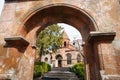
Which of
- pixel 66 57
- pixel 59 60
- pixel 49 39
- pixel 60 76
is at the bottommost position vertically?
pixel 60 76

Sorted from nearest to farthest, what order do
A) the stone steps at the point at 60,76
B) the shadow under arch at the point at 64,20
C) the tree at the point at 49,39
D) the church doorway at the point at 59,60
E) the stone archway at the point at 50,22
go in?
1. the stone archway at the point at 50,22
2. the shadow under arch at the point at 64,20
3. the stone steps at the point at 60,76
4. the tree at the point at 49,39
5. the church doorway at the point at 59,60

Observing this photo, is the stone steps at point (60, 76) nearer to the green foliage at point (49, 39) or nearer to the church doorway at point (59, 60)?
the green foliage at point (49, 39)

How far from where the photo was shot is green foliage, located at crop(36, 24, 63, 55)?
21.5 m

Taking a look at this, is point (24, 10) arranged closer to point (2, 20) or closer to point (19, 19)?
point (19, 19)

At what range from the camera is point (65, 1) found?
4.78m

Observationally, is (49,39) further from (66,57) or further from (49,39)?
(66,57)

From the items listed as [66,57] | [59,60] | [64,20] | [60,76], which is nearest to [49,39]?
[60,76]

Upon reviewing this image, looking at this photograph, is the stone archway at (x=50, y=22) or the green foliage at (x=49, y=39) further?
the green foliage at (x=49, y=39)

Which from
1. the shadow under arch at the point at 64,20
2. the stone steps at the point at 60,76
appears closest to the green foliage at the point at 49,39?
the stone steps at the point at 60,76

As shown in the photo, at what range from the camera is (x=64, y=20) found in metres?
5.46

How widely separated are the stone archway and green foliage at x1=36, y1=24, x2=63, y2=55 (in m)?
16.1

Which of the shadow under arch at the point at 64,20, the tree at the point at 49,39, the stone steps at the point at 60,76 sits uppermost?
the tree at the point at 49,39

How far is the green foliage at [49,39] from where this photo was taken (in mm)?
21484

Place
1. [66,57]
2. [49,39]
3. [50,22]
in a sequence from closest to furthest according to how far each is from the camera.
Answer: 1. [50,22]
2. [49,39]
3. [66,57]
